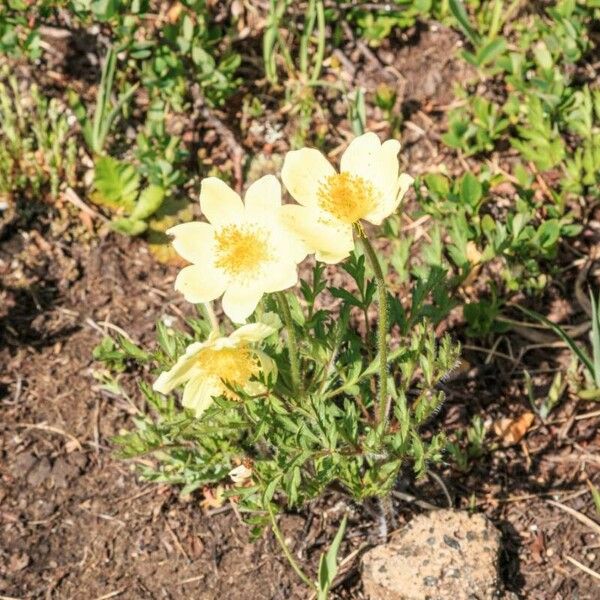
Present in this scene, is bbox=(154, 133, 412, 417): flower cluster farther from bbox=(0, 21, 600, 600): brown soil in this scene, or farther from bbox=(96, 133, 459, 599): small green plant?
bbox=(0, 21, 600, 600): brown soil

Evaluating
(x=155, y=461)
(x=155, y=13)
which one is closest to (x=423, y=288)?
(x=155, y=461)

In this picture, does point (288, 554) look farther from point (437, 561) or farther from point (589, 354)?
point (589, 354)

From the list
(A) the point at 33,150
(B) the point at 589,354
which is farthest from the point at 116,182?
(B) the point at 589,354

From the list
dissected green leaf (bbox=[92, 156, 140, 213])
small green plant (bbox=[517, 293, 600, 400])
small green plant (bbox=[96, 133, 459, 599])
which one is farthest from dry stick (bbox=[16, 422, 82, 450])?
small green plant (bbox=[517, 293, 600, 400])

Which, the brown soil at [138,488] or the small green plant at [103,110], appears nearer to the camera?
the brown soil at [138,488]

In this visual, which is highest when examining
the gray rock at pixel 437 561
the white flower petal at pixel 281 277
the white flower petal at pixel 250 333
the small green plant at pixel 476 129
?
the white flower petal at pixel 281 277

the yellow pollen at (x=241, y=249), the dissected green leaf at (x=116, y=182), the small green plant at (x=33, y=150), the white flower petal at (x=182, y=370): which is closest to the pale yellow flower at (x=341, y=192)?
the yellow pollen at (x=241, y=249)

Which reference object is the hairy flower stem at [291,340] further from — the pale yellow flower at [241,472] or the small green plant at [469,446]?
the small green plant at [469,446]
